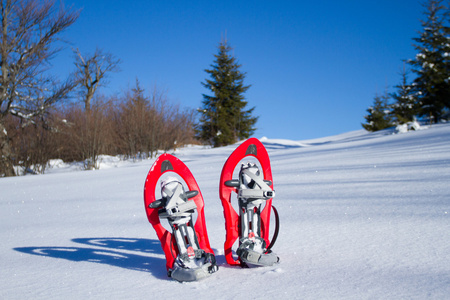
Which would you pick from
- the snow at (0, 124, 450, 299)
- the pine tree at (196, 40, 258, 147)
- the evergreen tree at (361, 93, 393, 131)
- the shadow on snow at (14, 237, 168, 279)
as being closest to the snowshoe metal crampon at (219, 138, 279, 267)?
the snow at (0, 124, 450, 299)

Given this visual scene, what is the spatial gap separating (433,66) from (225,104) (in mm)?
12478

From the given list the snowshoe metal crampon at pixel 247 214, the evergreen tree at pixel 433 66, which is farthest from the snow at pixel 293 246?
the evergreen tree at pixel 433 66

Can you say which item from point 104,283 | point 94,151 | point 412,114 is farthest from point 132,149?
point 412,114

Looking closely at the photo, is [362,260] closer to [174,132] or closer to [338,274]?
[338,274]

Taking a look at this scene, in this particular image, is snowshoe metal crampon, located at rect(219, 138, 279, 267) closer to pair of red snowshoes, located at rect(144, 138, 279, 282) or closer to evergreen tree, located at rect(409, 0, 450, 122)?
pair of red snowshoes, located at rect(144, 138, 279, 282)

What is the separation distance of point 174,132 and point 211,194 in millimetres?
11991

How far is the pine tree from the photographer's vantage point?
69.5ft

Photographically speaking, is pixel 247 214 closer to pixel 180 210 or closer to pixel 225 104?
pixel 180 210

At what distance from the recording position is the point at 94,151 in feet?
38.2

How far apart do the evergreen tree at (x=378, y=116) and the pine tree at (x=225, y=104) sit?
9.19 m

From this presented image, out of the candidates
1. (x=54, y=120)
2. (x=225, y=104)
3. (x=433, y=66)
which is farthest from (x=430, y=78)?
(x=54, y=120)

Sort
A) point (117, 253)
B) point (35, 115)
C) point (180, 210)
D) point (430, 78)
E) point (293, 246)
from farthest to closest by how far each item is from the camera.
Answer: point (430, 78), point (35, 115), point (117, 253), point (293, 246), point (180, 210)

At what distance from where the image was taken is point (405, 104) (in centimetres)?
2169

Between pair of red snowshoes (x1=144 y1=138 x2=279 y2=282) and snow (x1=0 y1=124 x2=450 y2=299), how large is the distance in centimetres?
8
